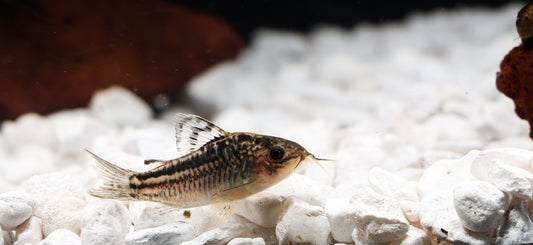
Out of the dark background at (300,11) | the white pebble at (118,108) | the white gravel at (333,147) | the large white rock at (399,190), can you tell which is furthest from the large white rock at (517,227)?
the dark background at (300,11)

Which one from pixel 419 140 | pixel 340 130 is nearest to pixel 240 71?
pixel 340 130

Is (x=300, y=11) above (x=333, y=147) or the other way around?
above

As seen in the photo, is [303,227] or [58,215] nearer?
[303,227]

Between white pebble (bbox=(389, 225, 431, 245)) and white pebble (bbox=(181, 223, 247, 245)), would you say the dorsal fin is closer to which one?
white pebble (bbox=(181, 223, 247, 245))

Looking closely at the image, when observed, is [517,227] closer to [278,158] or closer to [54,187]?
[278,158]

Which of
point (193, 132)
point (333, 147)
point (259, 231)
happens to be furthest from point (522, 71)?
point (193, 132)

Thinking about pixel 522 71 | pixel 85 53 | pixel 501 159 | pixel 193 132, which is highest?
pixel 85 53

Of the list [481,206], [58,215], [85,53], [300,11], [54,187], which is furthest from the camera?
[300,11]

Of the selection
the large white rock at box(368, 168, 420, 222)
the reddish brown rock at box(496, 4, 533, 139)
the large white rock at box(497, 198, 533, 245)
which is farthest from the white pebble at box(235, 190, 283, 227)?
the reddish brown rock at box(496, 4, 533, 139)
